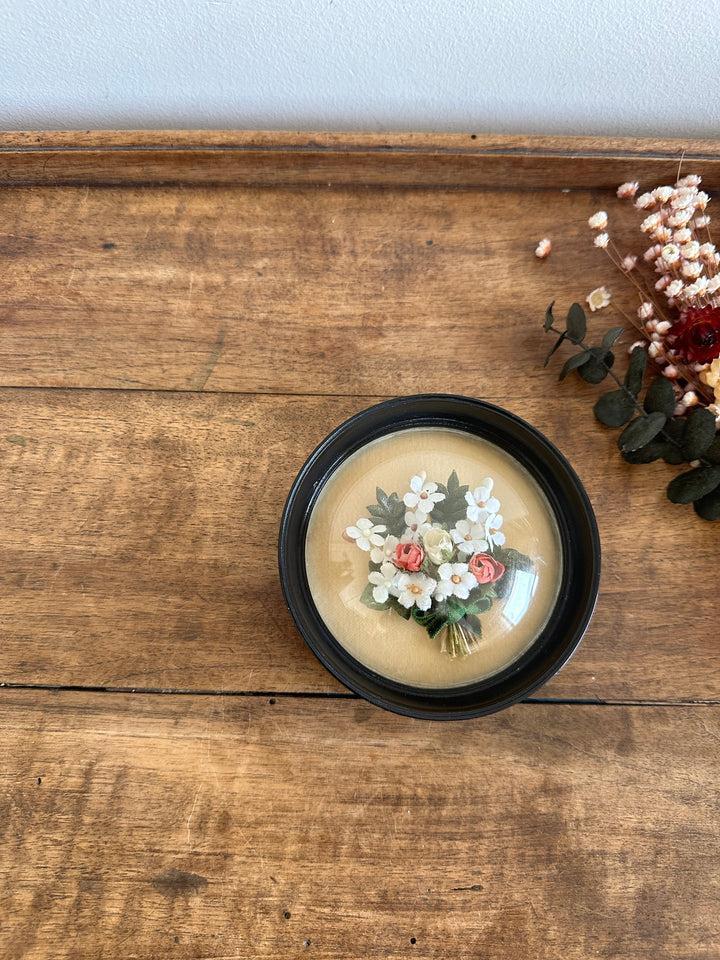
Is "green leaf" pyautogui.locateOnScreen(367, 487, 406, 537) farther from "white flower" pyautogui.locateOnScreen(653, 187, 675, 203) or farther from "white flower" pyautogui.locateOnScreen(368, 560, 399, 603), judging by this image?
"white flower" pyautogui.locateOnScreen(653, 187, 675, 203)

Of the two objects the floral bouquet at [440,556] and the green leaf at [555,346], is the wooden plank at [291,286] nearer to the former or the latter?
the green leaf at [555,346]

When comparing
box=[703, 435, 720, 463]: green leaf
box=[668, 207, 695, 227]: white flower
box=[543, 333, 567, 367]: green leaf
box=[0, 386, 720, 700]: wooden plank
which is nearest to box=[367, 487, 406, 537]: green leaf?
box=[0, 386, 720, 700]: wooden plank

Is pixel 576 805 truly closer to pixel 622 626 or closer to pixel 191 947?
pixel 622 626

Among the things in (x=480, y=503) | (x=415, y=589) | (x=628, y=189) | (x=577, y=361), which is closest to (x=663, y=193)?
(x=628, y=189)

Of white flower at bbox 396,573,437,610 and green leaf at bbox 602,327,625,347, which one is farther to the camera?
green leaf at bbox 602,327,625,347

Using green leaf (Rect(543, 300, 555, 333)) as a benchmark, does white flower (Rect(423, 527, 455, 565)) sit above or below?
below

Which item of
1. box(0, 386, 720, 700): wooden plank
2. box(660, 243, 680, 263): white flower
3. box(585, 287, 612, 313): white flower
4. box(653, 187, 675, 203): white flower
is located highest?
box(653, 187, 675, 203): white flower

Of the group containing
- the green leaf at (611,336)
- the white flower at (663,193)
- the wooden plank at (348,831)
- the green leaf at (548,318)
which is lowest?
the wooden plank at (348,831)

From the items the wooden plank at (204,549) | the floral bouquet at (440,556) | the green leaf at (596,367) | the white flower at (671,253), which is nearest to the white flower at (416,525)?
the floral bouquet at (440,556)

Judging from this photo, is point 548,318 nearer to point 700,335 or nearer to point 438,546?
point 700,335
